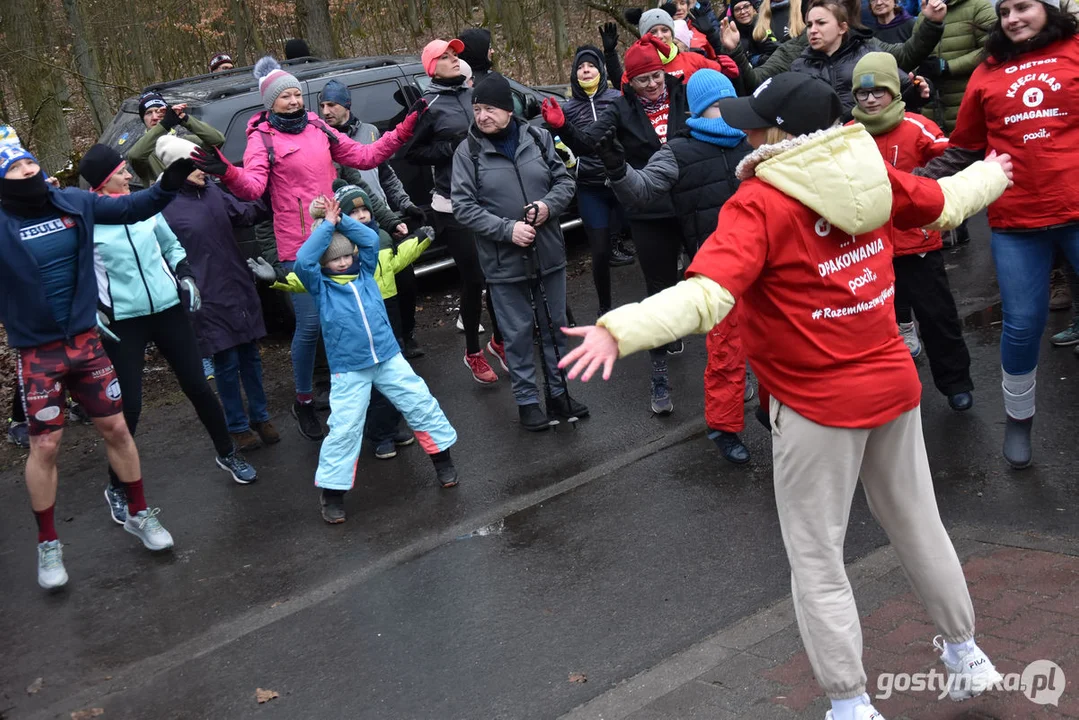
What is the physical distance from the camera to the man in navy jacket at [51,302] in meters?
5.38

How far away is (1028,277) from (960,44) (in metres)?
4.76

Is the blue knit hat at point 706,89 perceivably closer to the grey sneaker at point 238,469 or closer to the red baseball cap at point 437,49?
the red baseball cap at point 437,49

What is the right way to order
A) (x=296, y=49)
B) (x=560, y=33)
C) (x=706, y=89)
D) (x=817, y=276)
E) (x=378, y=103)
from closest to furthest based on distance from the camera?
(x=817, y=276) → (x=706, y=89) → (x=378, y=103) → (x=296, y=49) → (x=560, y=33)

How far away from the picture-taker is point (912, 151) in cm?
625

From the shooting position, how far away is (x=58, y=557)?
575 centimetres

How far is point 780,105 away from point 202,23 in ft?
70.1

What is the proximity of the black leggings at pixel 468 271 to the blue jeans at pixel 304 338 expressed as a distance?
1.18m

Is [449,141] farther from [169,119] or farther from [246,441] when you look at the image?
[246,441]

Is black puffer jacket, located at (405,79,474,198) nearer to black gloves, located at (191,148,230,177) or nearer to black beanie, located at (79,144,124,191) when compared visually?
black gloves, located at (191,148,230,177)

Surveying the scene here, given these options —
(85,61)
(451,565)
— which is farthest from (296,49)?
(451,565)

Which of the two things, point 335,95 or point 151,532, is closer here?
point 151,532

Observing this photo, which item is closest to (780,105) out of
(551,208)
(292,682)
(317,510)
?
(292,682)

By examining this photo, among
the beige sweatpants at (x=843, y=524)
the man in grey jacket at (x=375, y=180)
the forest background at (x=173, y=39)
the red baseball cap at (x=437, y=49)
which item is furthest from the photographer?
the forest background at (x=173, y=39)

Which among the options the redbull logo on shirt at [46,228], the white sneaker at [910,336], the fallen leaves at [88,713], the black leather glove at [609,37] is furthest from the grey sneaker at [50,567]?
the black leather glove at [609,37]
